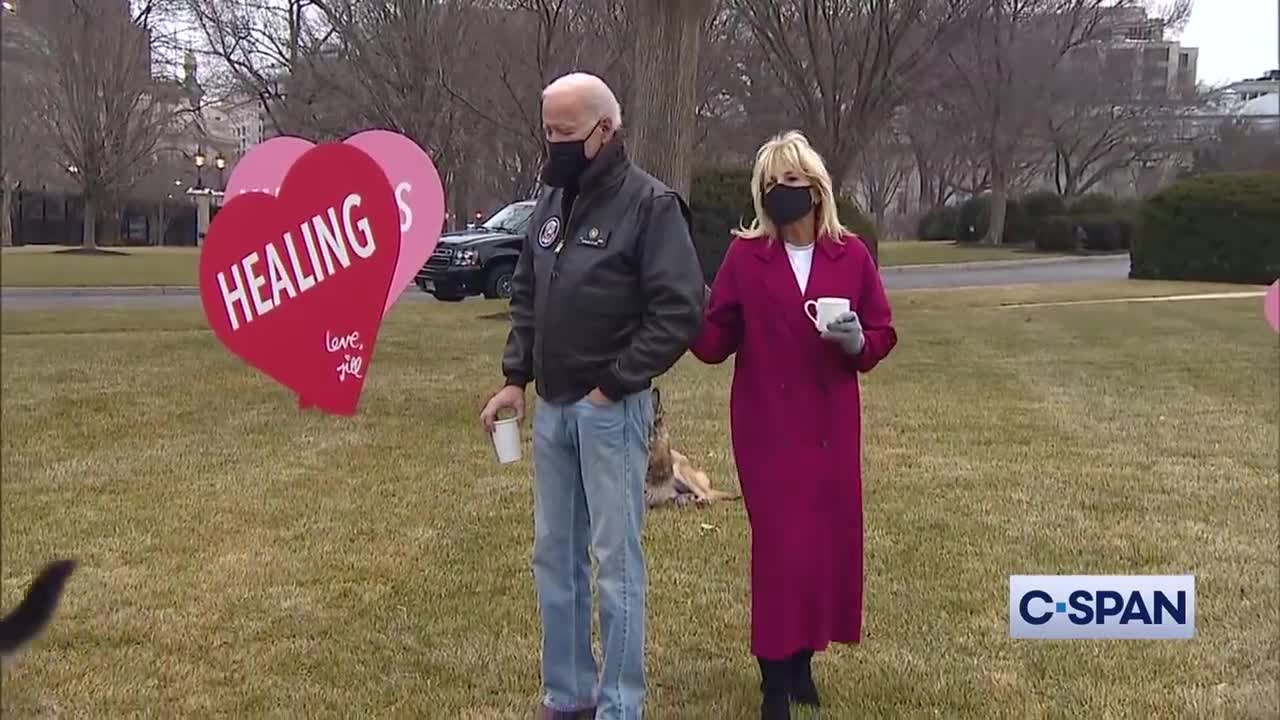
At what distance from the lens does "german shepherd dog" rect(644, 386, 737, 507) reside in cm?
619

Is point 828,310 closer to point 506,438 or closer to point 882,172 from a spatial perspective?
point 506,438

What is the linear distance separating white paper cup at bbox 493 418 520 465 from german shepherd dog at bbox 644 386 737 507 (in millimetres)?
2575

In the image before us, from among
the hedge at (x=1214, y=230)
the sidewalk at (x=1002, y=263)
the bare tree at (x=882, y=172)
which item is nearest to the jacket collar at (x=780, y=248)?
the hedge at (x=1214, y=230)

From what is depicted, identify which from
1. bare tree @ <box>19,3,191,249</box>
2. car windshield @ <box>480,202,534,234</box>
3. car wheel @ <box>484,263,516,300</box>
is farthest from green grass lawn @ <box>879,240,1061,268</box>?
bare tree @ <box>19,3,191,249</box>

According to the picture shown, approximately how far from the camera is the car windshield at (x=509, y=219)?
7.37 meters

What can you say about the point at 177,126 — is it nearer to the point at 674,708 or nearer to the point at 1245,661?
the point at 674,708

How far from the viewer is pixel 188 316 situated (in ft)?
34.4

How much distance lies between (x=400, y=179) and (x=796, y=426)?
57.0 inches

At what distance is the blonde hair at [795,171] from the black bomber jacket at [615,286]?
314 mm

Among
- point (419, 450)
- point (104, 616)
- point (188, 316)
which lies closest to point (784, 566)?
point (104, 616)

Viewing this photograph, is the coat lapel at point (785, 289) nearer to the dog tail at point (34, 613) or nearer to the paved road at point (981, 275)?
the dog tail at point (34, 613)

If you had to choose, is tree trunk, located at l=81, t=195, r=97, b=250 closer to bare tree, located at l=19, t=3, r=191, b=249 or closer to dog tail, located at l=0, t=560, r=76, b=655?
bare tree, located at l=19, t=3, r=191, b=249

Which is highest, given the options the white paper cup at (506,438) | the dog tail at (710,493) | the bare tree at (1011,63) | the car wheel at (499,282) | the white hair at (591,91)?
the bare tree at (1011,63)

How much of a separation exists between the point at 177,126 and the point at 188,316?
596cm
